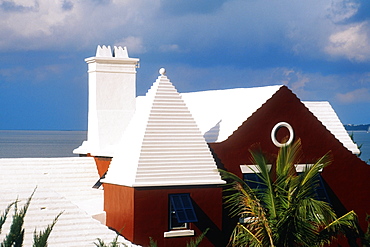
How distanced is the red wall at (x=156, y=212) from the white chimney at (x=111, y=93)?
668 centimetres

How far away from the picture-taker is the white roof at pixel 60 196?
77.9 feet

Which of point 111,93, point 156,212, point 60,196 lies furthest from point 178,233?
point 111,93

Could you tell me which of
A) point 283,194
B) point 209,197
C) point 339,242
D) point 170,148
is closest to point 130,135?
point 170,148

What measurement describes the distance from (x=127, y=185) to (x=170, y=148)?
1.84m

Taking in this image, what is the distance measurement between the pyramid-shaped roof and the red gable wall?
1.15 meters

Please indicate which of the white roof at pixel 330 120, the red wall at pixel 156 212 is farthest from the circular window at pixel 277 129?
the white roof at pixel 330 120

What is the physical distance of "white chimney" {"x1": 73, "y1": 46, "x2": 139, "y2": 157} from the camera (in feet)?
110

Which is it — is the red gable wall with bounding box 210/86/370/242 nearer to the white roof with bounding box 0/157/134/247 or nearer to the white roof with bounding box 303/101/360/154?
A: the white roof with bounding box 303/101/360/154

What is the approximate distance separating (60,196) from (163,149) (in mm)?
3523

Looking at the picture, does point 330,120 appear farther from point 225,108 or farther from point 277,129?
point 277,129

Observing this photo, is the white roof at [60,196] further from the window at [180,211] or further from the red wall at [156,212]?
the window at [180,211]

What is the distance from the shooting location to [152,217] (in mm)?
25656

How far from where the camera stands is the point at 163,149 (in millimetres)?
26156

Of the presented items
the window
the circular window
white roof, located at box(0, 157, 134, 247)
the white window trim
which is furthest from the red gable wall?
white roof, located at box(0, 157, 134, 247)
